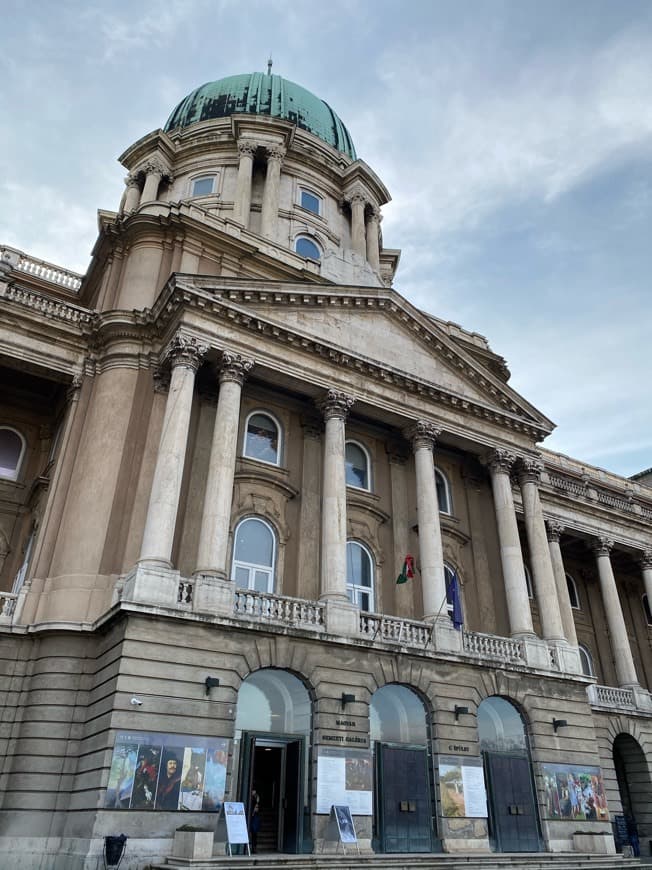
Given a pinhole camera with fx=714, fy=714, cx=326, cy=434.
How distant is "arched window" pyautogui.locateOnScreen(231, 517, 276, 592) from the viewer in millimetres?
21438

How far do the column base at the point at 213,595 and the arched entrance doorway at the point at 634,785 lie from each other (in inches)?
752

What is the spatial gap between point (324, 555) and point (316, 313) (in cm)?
835

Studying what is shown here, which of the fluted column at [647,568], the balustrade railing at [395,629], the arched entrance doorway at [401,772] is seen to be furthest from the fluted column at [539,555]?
the fluted column at [647,568]

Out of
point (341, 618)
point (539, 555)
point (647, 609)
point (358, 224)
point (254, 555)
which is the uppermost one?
point (358, 224)

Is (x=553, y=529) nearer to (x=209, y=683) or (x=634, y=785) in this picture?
(x=634, y=785)

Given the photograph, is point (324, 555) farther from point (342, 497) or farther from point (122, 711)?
point (122, 711)

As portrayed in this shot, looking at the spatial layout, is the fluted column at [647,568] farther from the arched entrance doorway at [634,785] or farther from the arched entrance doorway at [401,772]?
the arched entrance doorway at [401,772]

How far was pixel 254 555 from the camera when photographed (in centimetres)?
2194

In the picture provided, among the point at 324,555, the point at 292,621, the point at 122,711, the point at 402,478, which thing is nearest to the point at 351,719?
the point at 292,621

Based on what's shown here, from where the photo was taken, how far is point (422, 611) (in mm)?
23625

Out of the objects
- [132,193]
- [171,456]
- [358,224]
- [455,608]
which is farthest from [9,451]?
[358,224]

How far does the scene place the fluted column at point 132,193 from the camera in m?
36.8

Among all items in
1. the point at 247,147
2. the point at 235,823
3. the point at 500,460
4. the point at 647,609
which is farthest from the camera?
the point at 247,147

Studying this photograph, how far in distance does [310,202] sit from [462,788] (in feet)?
102
